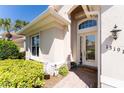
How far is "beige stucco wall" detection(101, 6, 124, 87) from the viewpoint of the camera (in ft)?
13.7

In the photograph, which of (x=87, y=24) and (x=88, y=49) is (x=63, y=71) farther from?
(x=87, y=24)

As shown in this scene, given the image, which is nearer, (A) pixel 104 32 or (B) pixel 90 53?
(A) pixel 104 32

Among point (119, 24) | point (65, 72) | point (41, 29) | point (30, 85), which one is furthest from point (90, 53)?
point (30, 85)

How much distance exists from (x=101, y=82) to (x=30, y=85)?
2.47 metres

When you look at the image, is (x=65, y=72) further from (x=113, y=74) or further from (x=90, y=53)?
(x=113, y=74)

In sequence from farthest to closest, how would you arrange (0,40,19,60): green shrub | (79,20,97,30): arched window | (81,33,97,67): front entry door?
(0,40,19,60): green shrub < (81,33,97,67): front entry door < (79,20,97,30): arched window

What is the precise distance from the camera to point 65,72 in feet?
24.8

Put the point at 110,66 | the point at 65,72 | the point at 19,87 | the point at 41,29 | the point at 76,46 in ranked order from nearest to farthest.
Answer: the point at 19,87 < the point at 110,66 < the point at 65,72 < the point at 41,29 < the point at 76,46

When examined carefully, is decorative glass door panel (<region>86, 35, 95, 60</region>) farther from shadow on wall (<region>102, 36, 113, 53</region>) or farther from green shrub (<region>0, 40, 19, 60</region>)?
green shrub (<region>0, 40, 19, 60</region>)

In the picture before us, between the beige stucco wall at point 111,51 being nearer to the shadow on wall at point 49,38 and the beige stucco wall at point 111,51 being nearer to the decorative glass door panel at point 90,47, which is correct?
the shadow on wall at point 49,38

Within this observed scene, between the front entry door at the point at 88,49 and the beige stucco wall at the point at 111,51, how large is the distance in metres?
4.22

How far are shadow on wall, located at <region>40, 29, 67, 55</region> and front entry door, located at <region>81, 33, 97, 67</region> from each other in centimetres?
178

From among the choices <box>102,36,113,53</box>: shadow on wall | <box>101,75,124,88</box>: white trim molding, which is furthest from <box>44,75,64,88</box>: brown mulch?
<box>102,36,113,53</box>: shadow on wall

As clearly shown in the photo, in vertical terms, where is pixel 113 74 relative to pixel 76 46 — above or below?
below
